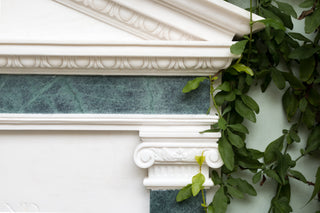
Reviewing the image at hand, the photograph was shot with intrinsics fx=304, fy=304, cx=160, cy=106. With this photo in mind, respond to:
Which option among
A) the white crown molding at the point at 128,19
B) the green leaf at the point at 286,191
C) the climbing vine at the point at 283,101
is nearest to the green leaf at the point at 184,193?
Answer: the climbing vine at the point at 283,101

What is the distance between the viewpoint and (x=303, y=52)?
0.98m

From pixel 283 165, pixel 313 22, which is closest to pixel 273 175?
pixel 283 165

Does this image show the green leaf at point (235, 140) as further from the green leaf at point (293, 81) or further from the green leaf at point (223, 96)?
the green leaf at point (293, 81)

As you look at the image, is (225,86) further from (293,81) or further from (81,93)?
(81,93)

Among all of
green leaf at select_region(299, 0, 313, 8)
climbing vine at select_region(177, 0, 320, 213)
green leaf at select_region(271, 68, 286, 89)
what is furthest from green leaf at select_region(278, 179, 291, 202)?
green leaf at select_region(299, 0, 313, 8)

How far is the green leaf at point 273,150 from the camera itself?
1026 mm

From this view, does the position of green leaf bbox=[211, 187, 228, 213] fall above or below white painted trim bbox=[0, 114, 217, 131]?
below

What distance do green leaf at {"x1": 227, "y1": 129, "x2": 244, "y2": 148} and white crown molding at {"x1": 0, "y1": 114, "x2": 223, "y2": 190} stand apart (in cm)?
5

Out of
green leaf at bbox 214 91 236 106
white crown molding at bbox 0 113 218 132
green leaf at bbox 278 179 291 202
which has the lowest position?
green leaf at bbox 278 179 291 202

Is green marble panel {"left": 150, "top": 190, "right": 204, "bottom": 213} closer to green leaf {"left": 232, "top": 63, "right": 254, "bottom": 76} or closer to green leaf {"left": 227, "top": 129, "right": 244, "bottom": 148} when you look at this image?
green leaf {"left": 227, "top": 129, "right": 244, "bottom": 148}

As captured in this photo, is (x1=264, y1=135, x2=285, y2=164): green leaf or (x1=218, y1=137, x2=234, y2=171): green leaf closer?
(x1=218, y1=137, x2=234, y2=171): green leaf

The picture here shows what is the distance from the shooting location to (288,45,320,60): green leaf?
973 mm

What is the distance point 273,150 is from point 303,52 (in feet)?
1.10

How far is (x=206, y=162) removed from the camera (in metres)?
0.93
